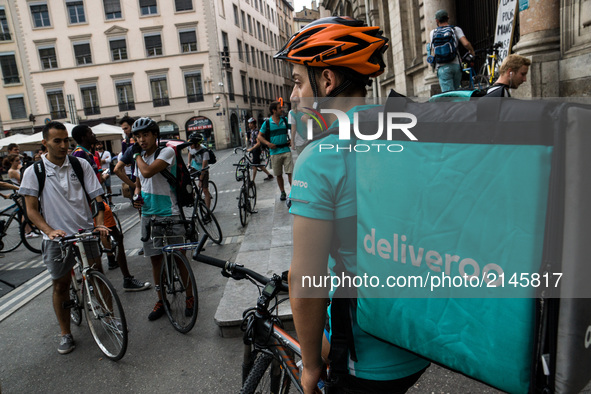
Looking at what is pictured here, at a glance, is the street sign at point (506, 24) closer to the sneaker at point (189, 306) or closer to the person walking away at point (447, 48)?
the person walking away at point (447, 48)

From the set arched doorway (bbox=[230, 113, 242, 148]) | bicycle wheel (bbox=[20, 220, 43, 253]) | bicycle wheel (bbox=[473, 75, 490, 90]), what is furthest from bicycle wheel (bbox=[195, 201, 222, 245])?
arched doorway (bbox=[230, 113, 242, 148])

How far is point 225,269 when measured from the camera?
81.2 inches

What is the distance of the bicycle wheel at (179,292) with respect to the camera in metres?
3.99

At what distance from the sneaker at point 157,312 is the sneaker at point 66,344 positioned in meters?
0.72

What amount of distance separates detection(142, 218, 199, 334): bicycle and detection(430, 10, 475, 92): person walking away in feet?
16.3

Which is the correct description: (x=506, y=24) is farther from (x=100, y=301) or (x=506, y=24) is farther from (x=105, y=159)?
(x=105, y=159)

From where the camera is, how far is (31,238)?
916 cm

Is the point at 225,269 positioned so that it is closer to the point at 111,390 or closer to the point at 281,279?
the point at 281,279

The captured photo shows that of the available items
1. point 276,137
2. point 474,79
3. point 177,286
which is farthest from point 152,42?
point 177,286

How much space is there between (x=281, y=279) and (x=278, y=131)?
724 centimetres

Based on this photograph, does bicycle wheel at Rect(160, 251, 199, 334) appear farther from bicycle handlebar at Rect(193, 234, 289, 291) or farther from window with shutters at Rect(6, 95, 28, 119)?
window with shutters at Rect(6, 95, 28, 119)

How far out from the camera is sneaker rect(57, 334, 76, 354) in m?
3.87

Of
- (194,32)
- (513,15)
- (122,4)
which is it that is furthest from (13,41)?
(513,15)

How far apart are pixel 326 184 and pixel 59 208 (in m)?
3.68
